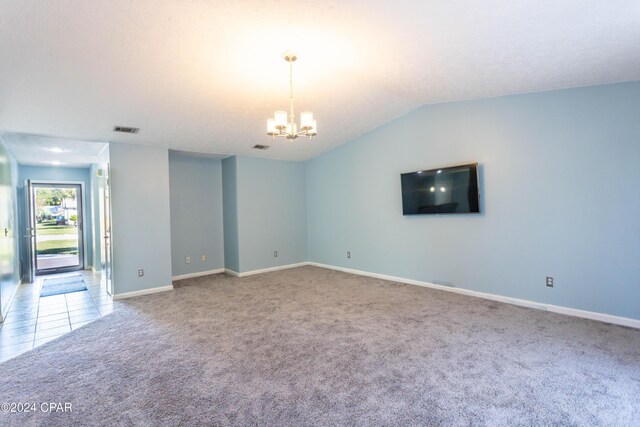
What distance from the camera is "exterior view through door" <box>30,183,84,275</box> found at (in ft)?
23.9

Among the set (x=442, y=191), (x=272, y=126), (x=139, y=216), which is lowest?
(x=139, y=216)

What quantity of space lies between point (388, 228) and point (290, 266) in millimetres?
2522

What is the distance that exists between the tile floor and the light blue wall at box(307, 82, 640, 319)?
4552 millimetres

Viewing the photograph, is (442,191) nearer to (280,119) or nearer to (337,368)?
(280,119)

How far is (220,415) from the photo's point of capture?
2000mm

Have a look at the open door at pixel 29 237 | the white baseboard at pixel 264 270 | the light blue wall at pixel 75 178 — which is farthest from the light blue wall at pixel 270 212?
the open door at pixel 29 237

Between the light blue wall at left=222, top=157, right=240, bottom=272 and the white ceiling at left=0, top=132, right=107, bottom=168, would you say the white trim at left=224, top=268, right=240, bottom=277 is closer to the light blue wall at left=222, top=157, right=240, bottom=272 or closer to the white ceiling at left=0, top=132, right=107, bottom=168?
the light blue wall at left=222, top=157, right=240, bottom=272

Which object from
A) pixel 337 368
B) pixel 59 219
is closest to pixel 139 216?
pixel 337 368

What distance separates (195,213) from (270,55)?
4.19 meters

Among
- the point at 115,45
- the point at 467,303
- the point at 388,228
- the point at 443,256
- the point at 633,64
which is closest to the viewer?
the point at 115,45

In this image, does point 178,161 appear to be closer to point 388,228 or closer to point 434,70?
point 388,228

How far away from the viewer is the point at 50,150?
211 inches

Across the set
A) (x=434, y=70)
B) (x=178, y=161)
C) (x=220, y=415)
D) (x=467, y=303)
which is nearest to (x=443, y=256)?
(x=467, y=303)

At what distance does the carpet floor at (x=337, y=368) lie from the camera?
2002 millimetres
